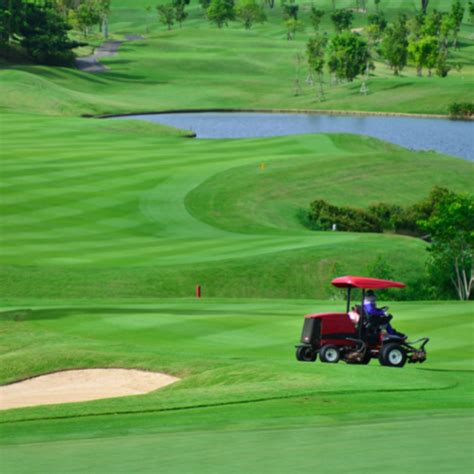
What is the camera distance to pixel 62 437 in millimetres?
14797

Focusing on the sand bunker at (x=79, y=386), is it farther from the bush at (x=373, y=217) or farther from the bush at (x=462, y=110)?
the bush at (x=462, y=110)

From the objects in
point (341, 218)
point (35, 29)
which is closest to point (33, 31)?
point (35, 29)

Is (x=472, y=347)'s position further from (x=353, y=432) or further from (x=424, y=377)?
(x=353, y=432)

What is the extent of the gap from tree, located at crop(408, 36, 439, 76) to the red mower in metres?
171

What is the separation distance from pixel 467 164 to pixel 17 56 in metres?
108

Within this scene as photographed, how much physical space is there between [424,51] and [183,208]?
13830 cm

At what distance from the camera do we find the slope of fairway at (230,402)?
507 inches

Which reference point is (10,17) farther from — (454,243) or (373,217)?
(454,243)

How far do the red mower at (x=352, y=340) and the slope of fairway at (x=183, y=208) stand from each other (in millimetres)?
16238

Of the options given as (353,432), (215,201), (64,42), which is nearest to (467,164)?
(215,201)

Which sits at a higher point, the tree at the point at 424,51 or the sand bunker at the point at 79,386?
the sand bunker at the point at 79,386

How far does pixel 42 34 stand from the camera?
570ft

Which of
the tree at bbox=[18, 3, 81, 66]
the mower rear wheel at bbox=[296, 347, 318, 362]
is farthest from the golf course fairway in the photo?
the tree at bbox=[18, 3, 81, 66]

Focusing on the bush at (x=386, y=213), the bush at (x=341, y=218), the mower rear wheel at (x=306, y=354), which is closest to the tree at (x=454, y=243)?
the bush at (x=341, y=218)
